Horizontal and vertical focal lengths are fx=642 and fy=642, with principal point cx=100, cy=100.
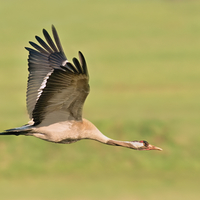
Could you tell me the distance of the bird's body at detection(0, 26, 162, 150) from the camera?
10.9 metres

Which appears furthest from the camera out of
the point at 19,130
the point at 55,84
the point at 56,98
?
the point at 19,130

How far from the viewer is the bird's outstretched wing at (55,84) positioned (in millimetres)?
10789

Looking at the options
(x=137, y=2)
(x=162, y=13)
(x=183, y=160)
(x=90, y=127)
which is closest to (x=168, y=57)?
(x=162, y=13)

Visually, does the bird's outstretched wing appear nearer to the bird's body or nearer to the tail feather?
the bird's body

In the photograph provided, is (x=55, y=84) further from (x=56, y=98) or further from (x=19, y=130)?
(x=19, y=130)

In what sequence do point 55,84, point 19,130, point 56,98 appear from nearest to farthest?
point 55,84 < point 56,98 < point 19,130

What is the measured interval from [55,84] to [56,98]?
505mm

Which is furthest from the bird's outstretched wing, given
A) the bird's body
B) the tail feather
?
the tail feather

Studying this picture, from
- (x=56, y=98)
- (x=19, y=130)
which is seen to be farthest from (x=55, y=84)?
(x=19, y=130)

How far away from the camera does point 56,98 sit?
37.4 feet

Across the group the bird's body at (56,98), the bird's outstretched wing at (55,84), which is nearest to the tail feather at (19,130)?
the bird's body at (56,98)

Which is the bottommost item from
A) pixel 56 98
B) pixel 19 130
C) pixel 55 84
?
pixel 19 130

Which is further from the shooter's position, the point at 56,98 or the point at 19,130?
the point at 19,130

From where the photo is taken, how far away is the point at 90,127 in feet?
40.5
